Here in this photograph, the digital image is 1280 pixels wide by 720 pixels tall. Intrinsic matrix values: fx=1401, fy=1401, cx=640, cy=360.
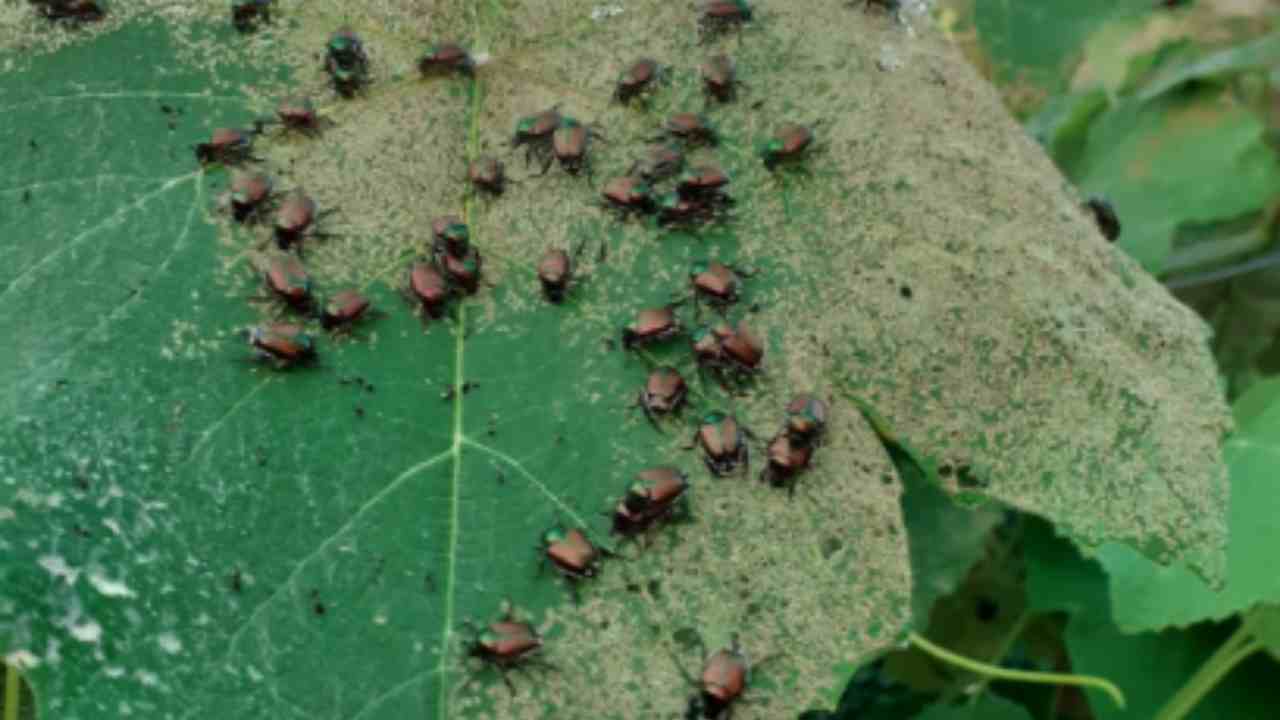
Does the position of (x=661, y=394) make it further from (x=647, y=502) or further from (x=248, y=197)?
(x=248, y=197)

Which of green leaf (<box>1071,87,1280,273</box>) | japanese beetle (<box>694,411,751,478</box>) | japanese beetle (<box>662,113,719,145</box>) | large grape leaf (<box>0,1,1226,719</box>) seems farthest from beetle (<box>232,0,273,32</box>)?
green leaf (<box>1071,87,1280,273</box>)

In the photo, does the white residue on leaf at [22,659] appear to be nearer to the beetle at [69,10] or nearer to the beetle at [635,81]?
the beetle at [69,10]

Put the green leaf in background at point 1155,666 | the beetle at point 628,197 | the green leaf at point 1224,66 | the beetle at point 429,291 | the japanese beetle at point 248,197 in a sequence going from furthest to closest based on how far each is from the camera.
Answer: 1. the green leaf at point 1224,66
2. the green leaf in background at point 1155,666
3. the beetle at point 628,197
4. the japanese beetle at point 248,197
5. the beetle at point 429,291

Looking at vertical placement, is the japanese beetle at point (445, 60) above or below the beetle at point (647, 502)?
above

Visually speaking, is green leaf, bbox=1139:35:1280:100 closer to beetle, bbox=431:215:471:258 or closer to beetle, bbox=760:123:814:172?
beetle, bbox=760:123:814:172

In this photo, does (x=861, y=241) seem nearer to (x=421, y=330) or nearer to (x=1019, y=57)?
(x=421, y=330)

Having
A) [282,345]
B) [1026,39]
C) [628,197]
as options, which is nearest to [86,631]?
[282,345]

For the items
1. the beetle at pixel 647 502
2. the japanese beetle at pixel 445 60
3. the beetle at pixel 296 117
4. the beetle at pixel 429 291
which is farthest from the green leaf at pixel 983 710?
the beetle at pixel 296 117
